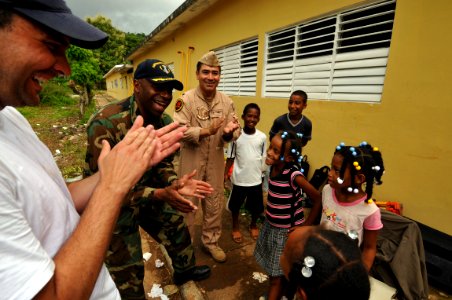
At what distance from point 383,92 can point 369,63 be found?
0.45 metres

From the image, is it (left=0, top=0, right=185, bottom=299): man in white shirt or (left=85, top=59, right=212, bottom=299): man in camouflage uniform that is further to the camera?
(left=85, top=59, right=212, bottom=299): man in camouflage uniform

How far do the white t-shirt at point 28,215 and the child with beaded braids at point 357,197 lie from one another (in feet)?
5.13

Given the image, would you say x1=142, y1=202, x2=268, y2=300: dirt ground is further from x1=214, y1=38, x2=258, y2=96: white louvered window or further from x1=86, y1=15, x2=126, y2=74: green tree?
x1=86, y1=15, x2=126, y2=74: green tree

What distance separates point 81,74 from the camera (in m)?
13.5

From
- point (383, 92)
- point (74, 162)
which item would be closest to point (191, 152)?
point (383, 92)

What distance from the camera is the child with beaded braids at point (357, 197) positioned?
5.81 feet

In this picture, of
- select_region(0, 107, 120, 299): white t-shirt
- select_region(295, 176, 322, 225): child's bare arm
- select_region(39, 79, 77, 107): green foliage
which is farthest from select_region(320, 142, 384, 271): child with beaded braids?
select_region(39, 79, 77, 107): green foliage

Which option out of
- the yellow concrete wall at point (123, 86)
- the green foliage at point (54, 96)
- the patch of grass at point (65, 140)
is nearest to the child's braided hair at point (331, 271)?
the patch of grass at point (65, 140)

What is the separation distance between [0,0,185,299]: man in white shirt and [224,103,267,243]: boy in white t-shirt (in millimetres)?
2337

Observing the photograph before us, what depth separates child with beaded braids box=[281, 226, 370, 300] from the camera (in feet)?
3.41

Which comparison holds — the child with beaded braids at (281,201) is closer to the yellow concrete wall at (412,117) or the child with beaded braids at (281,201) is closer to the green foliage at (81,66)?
the yellow concrete wall at (412,117)

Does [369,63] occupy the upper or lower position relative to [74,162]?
upper

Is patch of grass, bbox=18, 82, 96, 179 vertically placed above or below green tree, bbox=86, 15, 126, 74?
below

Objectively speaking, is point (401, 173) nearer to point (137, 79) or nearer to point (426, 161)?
point (426, 161)
